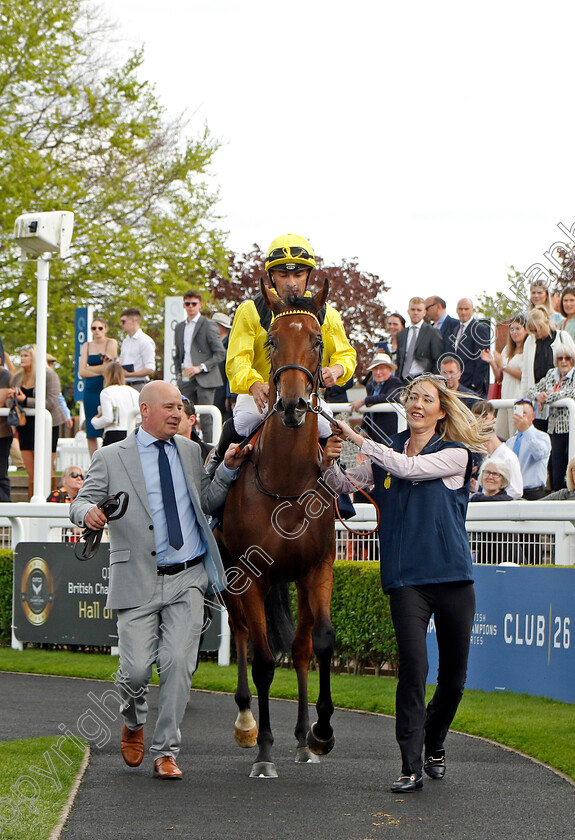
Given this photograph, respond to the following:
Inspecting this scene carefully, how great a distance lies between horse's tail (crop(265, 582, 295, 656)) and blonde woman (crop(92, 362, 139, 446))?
16.9 ft

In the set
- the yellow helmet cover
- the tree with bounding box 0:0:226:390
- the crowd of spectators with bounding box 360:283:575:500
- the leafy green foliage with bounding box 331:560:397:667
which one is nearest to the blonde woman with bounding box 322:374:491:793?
the yellow helmet cover

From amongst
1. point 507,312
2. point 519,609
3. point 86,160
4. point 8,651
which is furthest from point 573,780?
point 86,160

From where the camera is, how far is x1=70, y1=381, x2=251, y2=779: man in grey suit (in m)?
6.07

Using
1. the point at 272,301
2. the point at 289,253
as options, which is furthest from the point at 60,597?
the point at 272,301

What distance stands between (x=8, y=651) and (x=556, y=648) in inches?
220

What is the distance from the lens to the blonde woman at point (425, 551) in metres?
5.82

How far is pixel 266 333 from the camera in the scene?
6.63m

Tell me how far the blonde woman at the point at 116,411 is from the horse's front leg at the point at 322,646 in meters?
5.99

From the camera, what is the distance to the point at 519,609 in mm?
8602

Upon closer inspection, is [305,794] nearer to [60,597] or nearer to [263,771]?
[263,771]

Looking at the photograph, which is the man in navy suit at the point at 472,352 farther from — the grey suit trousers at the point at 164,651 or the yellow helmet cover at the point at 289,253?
the grey suit trousers at the point at 164,651

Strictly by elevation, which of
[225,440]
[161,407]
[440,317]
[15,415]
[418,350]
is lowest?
[225,440]

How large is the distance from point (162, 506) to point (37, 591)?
5.58 meters

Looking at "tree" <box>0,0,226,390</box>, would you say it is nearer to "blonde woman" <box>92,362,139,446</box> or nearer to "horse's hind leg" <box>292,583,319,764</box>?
"blonde woman" <box>92,362,139,446</box>
